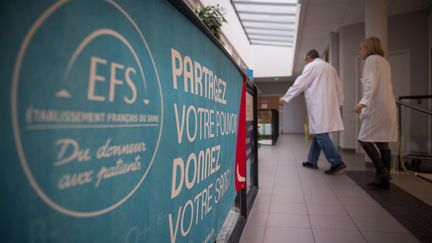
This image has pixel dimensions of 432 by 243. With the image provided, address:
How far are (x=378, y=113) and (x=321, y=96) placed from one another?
86 cm

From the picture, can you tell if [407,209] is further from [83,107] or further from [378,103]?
[83,107]

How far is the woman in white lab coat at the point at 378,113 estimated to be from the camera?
2639 millimetres

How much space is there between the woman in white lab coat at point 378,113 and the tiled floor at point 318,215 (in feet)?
1.14

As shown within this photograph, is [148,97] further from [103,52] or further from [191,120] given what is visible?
[191,120]

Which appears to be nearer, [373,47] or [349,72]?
[373,47]

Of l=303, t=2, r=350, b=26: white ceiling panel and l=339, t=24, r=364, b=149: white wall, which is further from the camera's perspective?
l=339, t=24, r=364, b=149: white wall

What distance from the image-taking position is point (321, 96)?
11.4 ft

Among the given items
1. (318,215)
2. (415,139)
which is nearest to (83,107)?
(318,215)

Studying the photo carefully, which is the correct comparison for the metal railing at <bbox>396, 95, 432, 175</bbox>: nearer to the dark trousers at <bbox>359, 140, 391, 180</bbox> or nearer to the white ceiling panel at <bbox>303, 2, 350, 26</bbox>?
the dark trousers at <bbox>359, 140, 391, 180</bbox>

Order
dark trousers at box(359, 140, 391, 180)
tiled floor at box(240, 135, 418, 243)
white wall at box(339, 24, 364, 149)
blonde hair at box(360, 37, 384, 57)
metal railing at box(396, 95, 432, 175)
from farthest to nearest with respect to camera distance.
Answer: white wall at box(339, 24, 364, 149), metal railing at box(396, 95, 432, 175), blonde hair at box(360, 37, 384, 57), dark trousers at box(359, 140, 391, 180), tiled floor at box(240, 135, 418, 243)

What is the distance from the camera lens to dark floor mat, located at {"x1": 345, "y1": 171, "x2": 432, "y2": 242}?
5.79ft

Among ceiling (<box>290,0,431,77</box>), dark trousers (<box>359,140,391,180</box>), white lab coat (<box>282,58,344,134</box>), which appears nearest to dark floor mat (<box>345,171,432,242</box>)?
dark trousers (<box>359,140,391,180</box>)

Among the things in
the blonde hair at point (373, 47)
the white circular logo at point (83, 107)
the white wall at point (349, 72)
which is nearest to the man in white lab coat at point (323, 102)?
the blonde hair at point (373, 47)

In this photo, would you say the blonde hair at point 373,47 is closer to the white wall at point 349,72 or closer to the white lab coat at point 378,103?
the white lab coat at point 378,103
